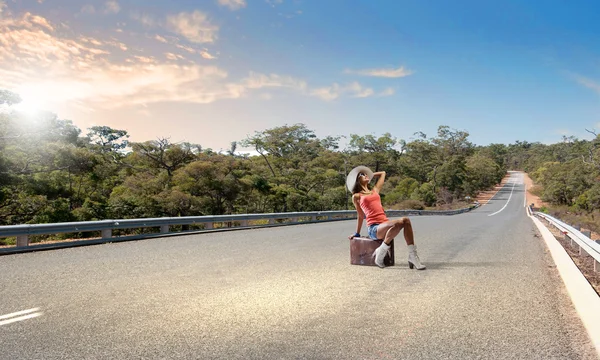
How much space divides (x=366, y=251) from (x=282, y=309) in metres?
3.15

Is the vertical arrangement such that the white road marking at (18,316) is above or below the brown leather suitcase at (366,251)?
below

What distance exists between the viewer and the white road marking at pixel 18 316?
4.50 meters

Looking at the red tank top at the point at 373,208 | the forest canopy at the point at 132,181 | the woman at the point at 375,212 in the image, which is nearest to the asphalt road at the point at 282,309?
the woman at the point at 375,212

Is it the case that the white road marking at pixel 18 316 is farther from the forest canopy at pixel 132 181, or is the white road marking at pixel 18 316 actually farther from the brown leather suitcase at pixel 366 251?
the forest canopy at pixel 132 181

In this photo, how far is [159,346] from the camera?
3.80m

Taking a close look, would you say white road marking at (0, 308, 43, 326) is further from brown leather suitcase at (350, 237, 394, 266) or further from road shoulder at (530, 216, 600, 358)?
road shoulder at (530, 216, 600, 358)

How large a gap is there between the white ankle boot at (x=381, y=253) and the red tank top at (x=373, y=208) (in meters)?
0.45

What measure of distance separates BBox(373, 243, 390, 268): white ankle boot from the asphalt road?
0.47 feet

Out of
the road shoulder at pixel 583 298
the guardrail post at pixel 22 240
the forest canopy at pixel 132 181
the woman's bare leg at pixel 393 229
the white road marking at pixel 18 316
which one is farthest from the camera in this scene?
the forest canopy at pixel 132 181

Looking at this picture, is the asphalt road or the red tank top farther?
the red tank top

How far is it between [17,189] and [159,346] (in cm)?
2753

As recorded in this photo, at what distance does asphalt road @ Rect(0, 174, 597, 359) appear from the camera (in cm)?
378

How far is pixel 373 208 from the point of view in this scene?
24.5 feet

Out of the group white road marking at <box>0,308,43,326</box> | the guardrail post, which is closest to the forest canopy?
the guardrail post
